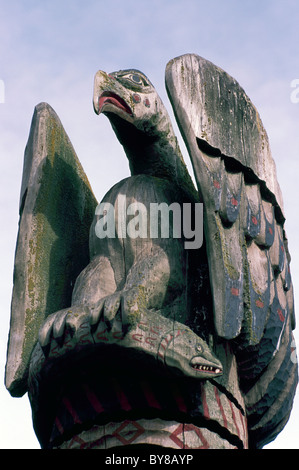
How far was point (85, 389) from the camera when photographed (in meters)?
6.02

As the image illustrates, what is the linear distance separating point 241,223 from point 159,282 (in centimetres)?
65

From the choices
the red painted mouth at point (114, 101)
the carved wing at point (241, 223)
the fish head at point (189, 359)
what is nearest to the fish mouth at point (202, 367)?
the fish head at point (189, 359)

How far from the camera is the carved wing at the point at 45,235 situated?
6.55m

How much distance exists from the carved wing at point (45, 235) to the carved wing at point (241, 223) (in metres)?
1.18

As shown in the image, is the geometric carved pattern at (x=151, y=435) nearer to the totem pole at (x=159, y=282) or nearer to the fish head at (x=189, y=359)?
the totem pole at (x=159, y=282)

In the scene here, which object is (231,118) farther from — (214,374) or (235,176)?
(214,374)

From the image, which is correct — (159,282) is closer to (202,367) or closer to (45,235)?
(202,367)

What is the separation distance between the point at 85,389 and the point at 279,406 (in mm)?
1363

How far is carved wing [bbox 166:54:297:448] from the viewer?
5.99m

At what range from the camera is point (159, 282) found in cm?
623

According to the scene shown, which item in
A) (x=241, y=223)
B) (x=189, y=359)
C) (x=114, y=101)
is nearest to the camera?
(x=189, y=359)

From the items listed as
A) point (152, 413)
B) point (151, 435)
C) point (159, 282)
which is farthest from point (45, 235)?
point (151, 435)

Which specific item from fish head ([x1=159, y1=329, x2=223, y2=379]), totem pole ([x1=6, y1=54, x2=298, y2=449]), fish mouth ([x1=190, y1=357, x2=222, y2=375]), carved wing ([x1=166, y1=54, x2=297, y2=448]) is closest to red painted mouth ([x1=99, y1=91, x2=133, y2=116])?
totem pole ([x1=6, y1=54, x2=298, y2=449])

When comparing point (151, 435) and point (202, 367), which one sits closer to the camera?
point (202, 367)
